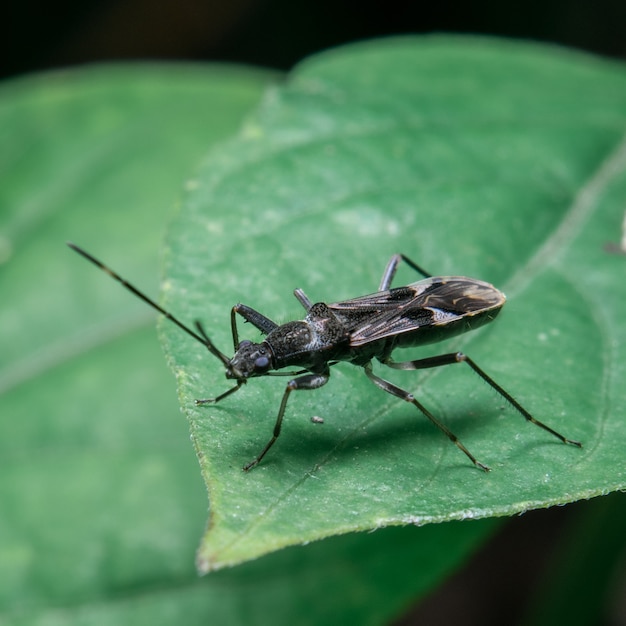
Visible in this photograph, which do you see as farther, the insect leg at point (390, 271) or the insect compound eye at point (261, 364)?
the insect leg at point (390, 271)

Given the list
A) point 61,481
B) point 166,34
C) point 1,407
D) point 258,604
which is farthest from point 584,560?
point 166,34

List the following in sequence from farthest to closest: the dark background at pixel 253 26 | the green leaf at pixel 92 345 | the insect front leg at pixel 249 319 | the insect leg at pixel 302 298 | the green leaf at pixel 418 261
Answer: the dark background at pixel 253 26 → the green leaf at pixel 92 345 → the insect leg at pixel 302 298 → the insect front leg at pixel 249 319 → the green leaf at pixel 418 261

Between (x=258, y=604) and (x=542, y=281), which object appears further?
(x=258, y=604)

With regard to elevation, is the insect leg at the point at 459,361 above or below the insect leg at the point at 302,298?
below

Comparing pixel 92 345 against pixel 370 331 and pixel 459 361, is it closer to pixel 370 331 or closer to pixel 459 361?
pixel 370 331

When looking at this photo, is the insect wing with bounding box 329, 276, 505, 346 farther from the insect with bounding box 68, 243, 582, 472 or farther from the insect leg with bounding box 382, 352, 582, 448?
the insect leg with bounding box 382, 352, 582, 448

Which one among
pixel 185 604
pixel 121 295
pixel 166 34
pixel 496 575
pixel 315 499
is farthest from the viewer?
pixel 166 34

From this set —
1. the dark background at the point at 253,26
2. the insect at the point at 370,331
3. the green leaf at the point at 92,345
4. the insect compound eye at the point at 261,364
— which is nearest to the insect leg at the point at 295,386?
the insect at the point at 370,331

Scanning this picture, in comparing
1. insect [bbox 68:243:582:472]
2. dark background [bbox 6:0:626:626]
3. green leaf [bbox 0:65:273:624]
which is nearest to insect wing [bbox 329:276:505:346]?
insect [bbox 68:243:582:472]

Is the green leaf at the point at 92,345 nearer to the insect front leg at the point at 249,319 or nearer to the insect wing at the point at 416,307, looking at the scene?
the insect front leg at the point at 249,319

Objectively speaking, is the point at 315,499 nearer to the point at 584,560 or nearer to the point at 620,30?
the point at 584,560
